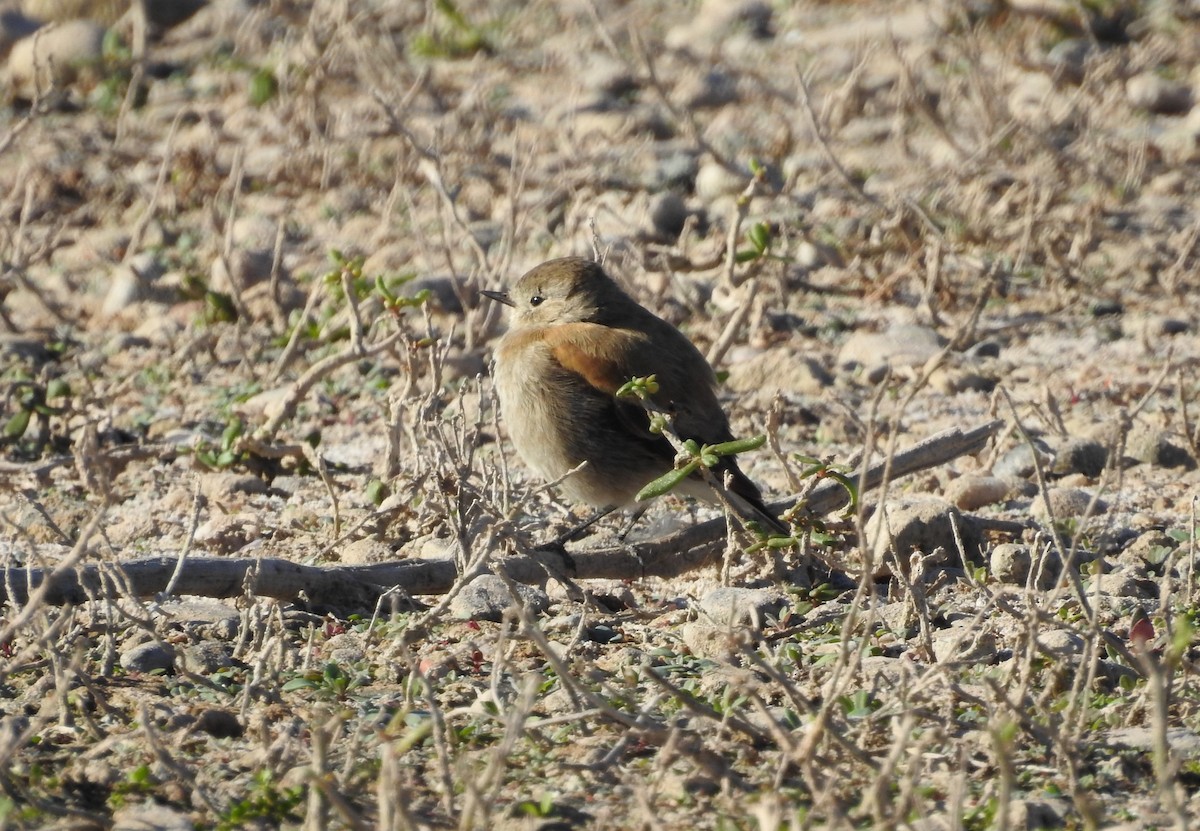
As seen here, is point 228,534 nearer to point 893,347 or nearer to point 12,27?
point 893,347

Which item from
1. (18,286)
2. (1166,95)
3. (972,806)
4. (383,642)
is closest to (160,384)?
(18,286)

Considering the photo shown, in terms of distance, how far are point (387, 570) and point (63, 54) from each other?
25.4 ft

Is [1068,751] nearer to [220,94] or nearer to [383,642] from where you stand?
[383,642]

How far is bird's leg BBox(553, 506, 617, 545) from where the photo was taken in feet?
19.8

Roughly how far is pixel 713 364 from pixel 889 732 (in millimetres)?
3159

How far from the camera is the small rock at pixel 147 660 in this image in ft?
15.3

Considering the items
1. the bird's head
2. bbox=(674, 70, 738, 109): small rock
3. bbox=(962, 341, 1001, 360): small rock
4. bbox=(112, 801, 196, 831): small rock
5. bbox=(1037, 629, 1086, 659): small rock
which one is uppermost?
bbox=(674, 70, 738, 109): small rock

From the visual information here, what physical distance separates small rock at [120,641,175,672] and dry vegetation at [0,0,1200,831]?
0.10 feet

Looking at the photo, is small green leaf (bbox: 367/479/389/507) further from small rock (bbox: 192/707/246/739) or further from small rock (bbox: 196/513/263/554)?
small rock (bbox: 192/707/246/739)

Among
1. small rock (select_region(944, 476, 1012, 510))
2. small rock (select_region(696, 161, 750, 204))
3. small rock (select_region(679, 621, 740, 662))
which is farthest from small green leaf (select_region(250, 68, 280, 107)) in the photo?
small rock (select_region(679, 621, 740, 662))

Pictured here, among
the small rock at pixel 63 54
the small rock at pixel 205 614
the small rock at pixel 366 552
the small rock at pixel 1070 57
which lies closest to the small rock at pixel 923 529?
the small rock at pixel 366 552

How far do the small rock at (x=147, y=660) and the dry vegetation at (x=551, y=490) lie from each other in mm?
30

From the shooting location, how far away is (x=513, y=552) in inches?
220

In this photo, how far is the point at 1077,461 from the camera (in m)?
6.62
